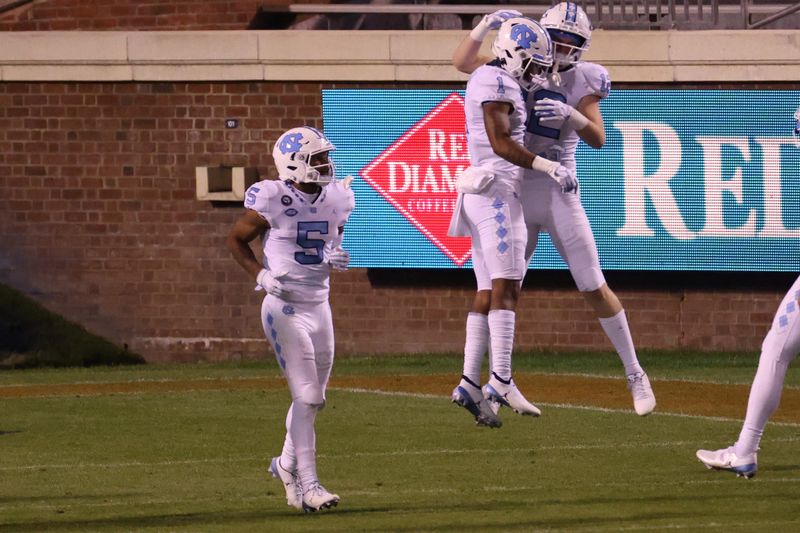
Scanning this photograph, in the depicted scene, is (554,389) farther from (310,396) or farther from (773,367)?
(310,396)

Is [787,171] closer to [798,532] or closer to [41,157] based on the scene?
[41,157]

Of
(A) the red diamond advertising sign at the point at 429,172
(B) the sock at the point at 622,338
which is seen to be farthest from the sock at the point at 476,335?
(A) the red diamond advertising sign at the point at 429,172

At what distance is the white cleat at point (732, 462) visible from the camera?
9.55 meters

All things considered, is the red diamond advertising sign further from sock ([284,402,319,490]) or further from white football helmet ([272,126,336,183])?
sock ([284,402,319,490])

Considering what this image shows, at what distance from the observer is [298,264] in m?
9.51

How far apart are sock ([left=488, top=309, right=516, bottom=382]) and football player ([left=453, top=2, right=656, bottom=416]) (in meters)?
0.20

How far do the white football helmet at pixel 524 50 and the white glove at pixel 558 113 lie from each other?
5.8 inches

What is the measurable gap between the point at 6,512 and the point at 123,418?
4565 millimetres

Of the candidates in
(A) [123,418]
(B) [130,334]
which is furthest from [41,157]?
(A) [123,418]

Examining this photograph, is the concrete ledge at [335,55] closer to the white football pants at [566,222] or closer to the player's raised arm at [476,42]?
the player's raised arm at [476,42]

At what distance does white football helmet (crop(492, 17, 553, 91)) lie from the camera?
35.6 feet

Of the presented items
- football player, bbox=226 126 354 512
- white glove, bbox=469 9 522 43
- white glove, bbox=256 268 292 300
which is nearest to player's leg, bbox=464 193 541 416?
white glove, bbox=469 9 522 43

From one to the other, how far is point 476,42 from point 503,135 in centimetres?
86

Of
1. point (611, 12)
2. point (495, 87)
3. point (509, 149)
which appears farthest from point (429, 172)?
point (509, 149)
